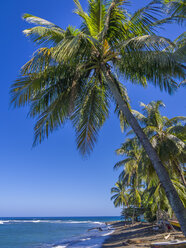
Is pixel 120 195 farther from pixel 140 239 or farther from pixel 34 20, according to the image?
pixel 34 20

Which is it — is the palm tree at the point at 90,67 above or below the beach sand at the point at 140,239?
above

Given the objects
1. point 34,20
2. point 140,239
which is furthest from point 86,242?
point 34,20

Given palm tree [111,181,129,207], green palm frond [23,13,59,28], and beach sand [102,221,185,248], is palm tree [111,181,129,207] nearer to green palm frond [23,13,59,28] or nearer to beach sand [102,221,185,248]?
beach sand [102,221,185,248]

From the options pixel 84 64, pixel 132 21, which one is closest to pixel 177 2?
pixel 132 21

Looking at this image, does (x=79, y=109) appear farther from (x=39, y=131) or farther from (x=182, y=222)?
(x=182, y=222)

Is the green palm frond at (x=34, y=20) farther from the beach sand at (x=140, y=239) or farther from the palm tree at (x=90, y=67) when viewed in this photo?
the beach sand at (x=140, y=239)

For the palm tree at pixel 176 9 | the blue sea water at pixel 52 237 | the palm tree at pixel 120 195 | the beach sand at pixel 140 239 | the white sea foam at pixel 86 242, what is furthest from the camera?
the palm tree at pixel 120 195

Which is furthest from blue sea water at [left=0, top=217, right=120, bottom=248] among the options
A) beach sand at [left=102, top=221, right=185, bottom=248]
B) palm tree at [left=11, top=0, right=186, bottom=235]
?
palm tree at [left=11, top=0, right=186, bottom=235]

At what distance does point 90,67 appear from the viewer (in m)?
5.84

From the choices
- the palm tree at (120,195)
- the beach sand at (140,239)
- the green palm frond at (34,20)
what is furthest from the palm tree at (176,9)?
the palm tree at (120,195)

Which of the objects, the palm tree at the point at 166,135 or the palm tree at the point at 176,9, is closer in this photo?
the palm tree at the point at 176,9

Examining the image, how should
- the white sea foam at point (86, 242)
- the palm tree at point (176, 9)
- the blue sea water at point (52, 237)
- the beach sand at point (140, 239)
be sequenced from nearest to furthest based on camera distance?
the palm tree at point (176, 9) < the beach sand at point (140, 239) < the white sea foam at point (86, 242) < the blue sea water at point (52, 237)

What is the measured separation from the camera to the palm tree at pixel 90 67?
5.09m

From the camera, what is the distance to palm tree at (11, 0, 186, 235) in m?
5.09
